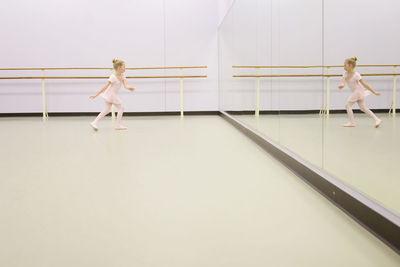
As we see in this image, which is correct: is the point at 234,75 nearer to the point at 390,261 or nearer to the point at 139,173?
the point at 139,173

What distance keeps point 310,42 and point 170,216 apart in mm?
1431

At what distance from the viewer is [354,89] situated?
6.10ft

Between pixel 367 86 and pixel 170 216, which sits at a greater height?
pixel 367 86

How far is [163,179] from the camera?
3.08 metres

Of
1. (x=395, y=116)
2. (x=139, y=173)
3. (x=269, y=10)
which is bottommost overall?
(x=139, y=173)

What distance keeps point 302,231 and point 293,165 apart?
4.50ft

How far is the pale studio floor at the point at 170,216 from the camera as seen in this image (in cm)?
167

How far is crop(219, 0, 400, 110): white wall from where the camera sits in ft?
5.40

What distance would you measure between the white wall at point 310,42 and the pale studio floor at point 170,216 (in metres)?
0.54

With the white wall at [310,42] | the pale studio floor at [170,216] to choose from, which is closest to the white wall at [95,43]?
the white wall at [310,42]

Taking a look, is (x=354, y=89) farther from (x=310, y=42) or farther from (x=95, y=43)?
(x=95, y=43)

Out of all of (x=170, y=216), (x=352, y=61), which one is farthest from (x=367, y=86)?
(x=170, y=216)

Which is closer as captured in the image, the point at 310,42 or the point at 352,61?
the point at 352,61

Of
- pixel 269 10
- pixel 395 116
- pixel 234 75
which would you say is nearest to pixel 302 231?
pixel 395 116
